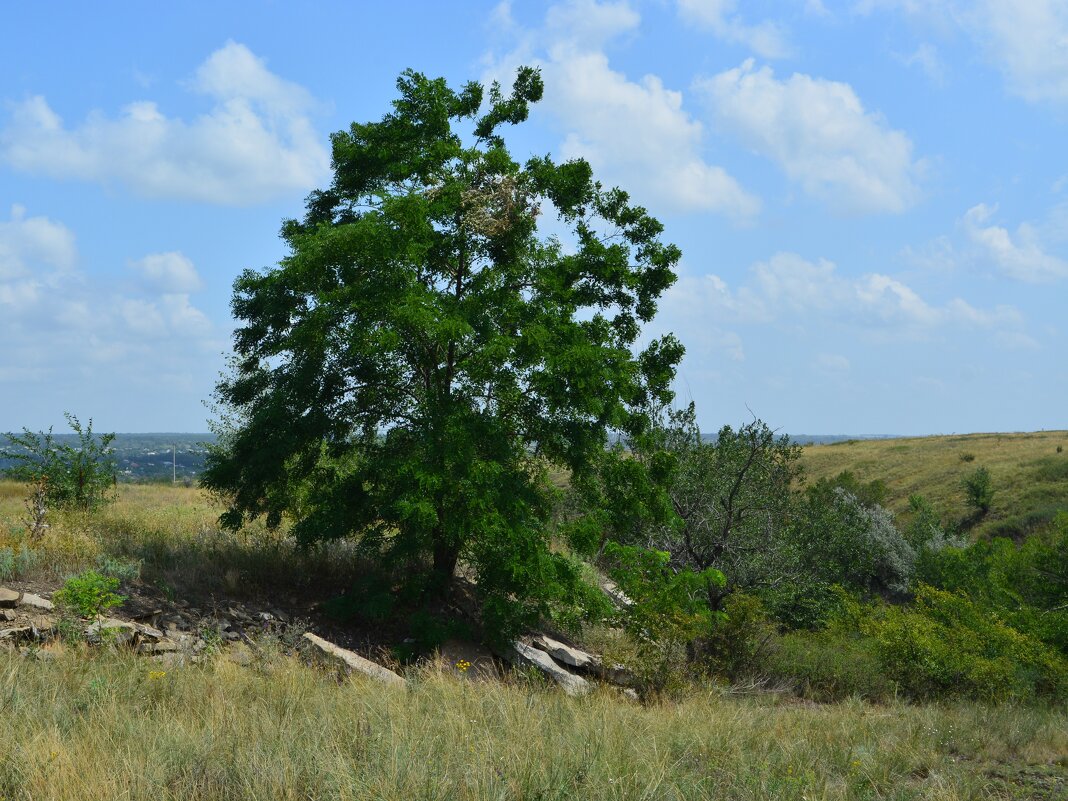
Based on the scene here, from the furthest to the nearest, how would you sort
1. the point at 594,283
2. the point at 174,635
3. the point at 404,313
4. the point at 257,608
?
the point at 594,283
the point at 257,608
the point at 404,313
the point at 174,635

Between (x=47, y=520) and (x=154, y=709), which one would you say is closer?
(x=154, y=709)

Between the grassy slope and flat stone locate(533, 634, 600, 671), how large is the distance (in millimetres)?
29165

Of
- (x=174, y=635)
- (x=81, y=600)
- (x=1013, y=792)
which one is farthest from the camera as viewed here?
(x=174, y=635)

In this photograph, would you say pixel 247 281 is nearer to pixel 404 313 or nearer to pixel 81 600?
pixel 404 313

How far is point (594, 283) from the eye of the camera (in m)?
14.0

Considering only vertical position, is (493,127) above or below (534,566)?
above

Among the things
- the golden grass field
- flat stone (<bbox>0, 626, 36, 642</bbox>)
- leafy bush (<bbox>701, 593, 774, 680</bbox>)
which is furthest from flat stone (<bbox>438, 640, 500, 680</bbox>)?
flat stone (<bbox>0, 626, 36, 642</bbox>)

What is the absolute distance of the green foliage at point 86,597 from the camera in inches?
366

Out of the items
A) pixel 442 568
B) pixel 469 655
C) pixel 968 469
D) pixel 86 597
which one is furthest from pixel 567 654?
pixel 968 469

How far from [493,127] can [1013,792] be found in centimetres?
1187

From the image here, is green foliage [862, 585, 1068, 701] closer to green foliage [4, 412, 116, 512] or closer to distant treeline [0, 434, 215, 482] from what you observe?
distant treeline [0, 434, 215, 482]

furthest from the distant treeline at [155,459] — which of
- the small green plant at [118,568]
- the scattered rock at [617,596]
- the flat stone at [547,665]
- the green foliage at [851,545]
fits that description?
the green foliage at [851,545]

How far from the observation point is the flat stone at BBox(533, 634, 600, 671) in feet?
41.0

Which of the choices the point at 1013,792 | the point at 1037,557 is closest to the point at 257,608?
the point at 1013,792
